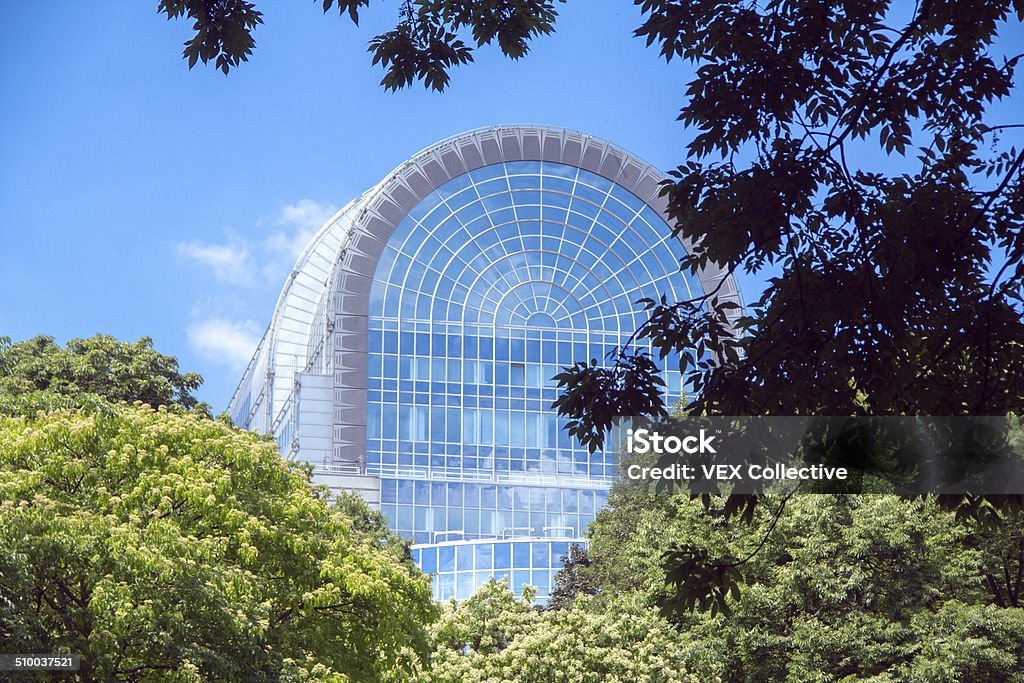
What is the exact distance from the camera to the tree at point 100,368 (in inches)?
1292

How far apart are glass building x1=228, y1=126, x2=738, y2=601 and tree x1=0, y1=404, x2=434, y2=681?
103 feet

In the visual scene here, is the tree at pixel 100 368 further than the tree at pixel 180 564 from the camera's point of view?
Yes

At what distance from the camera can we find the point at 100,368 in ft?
109

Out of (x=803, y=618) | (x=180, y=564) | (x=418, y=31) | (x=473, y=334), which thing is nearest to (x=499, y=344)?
(x=473, y=334)

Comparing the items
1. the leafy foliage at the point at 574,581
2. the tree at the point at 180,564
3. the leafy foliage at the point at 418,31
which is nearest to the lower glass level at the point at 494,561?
the leafy foliage at the point at 574,581

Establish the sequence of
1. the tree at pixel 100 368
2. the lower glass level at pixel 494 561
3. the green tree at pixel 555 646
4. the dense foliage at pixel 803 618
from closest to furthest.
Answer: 1. the dense foliage at pixel 803 618
2. the green tree at pixel 555 646
3. the tree at pixel 100 368
4. the lower glass level at pixel 494 561

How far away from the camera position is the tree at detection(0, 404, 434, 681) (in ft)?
55.7

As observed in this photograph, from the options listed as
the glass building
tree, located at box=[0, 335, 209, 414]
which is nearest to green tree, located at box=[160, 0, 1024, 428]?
tree, located at box=[0, 335, 209, 414]

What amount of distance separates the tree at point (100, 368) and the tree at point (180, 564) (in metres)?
8.80

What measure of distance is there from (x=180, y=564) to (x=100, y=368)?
55.7 ft

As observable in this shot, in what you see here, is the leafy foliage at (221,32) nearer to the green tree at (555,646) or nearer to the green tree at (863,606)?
the green tree at (863,606)

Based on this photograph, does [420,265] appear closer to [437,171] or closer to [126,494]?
[437,171]

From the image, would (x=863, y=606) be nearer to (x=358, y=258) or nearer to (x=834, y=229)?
(x=834, y=229)

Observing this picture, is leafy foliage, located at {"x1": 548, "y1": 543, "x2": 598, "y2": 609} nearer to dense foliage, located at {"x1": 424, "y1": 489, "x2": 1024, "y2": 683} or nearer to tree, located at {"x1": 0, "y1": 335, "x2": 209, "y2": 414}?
dense foliage, located at {"x1": 424, "y1": 489, "x2": 1024, "y2": 683}
